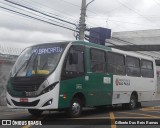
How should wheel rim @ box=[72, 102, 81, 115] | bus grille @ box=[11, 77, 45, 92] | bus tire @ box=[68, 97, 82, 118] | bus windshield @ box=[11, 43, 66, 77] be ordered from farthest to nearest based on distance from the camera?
wheel rim @ box=[72, 102, 81, 115] → bus tire @ box=[68, 97, 82, 118] → bus windshield @ box=[11, 43, 66, 77] → bus grille @ box=[11, 77, 45, 92]

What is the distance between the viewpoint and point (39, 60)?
14.7 metres

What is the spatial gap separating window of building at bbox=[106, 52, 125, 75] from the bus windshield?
3448 millimetres

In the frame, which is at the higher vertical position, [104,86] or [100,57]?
[100,57]

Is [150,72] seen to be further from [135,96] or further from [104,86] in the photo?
[104,86]

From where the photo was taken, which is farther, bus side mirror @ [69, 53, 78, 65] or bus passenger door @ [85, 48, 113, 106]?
bus passenger door @ [85, 48, 113, 106]

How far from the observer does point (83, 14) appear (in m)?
26.8

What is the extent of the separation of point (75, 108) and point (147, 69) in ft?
27.3

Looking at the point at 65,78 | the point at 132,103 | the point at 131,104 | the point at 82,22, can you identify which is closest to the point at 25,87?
the point at 65,78

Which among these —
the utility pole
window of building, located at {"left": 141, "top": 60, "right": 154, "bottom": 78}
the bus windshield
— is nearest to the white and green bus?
the bus windshield

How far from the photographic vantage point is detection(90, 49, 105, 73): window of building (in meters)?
16.4

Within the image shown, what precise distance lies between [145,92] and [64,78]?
854 centimetres

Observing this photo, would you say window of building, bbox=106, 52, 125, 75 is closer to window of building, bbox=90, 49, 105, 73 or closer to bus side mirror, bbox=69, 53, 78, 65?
window of building, bbox=90, 49, 105, 73

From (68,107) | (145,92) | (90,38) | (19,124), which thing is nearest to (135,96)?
(145,92)

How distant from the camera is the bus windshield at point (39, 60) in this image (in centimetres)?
1433
